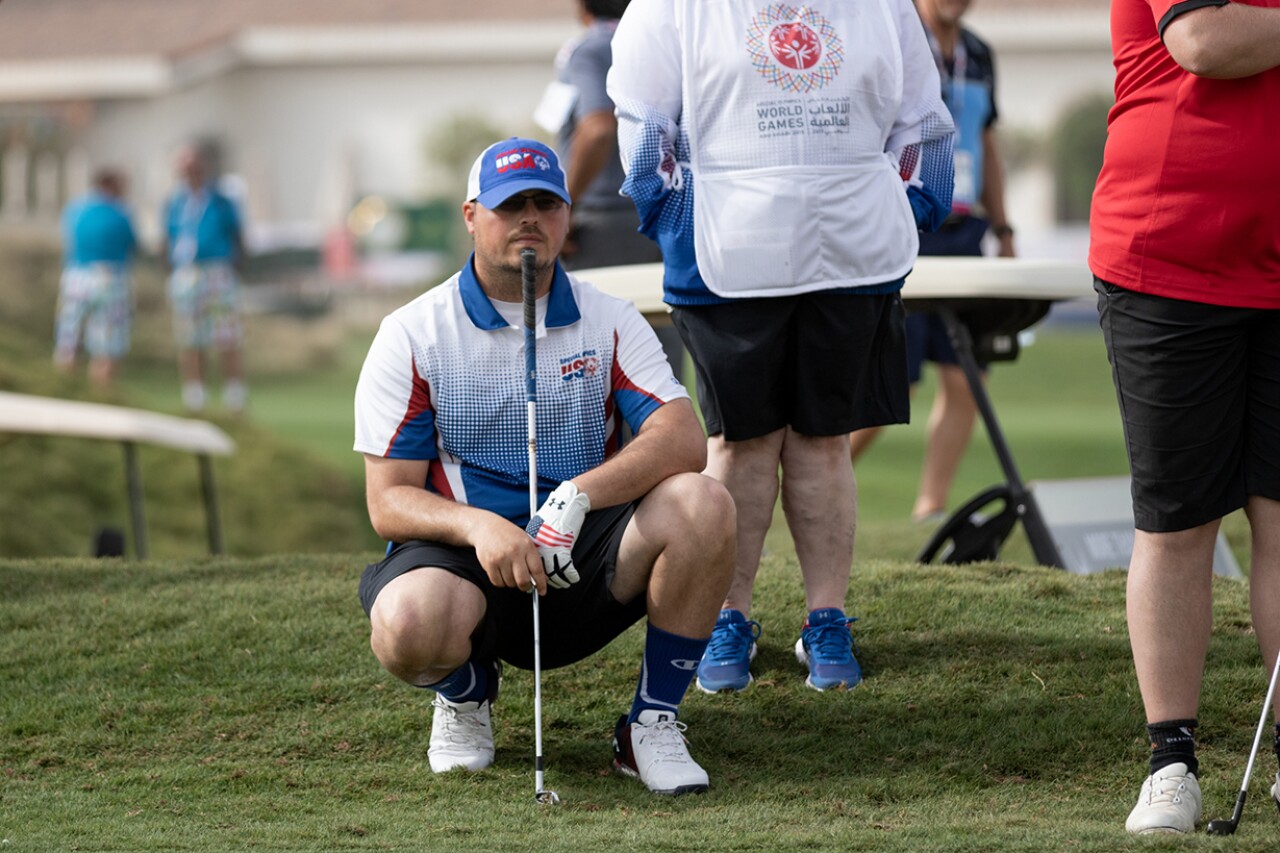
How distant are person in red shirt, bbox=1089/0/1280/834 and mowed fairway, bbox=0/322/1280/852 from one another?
335 mm

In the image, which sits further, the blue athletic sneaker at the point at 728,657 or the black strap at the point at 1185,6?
the blue athletic sneaker at the point at 728,657

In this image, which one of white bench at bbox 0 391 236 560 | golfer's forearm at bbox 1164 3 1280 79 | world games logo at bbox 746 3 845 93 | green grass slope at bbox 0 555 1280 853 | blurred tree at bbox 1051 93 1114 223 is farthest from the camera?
blurred tree at bbox 1051 93 1114 223

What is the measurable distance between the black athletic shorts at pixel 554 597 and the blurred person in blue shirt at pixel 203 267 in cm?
1175

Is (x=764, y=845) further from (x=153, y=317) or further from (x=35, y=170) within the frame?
(x=35, y=170)

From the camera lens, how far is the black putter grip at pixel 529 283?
11.5ft

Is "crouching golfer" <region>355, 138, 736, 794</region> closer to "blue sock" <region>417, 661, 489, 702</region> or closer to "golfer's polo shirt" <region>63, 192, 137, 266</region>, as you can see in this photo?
"blue sock" <region>417, 661, 489, 702</region>

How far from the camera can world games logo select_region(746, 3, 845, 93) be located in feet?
12.6

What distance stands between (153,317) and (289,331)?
1759mm

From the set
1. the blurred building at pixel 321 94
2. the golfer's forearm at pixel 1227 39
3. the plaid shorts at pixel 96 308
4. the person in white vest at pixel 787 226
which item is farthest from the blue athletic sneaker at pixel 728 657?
the blurred building at pixel 321 94

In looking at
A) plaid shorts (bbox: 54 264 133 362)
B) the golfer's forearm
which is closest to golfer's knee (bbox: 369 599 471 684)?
the golfer's forearm

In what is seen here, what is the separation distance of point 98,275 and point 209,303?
0.95m

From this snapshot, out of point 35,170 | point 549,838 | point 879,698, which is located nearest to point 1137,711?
point 879,698

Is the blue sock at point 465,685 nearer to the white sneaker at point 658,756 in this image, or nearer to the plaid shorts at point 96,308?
the white sneaker at point 658,756

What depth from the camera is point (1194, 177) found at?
3.03 metres
